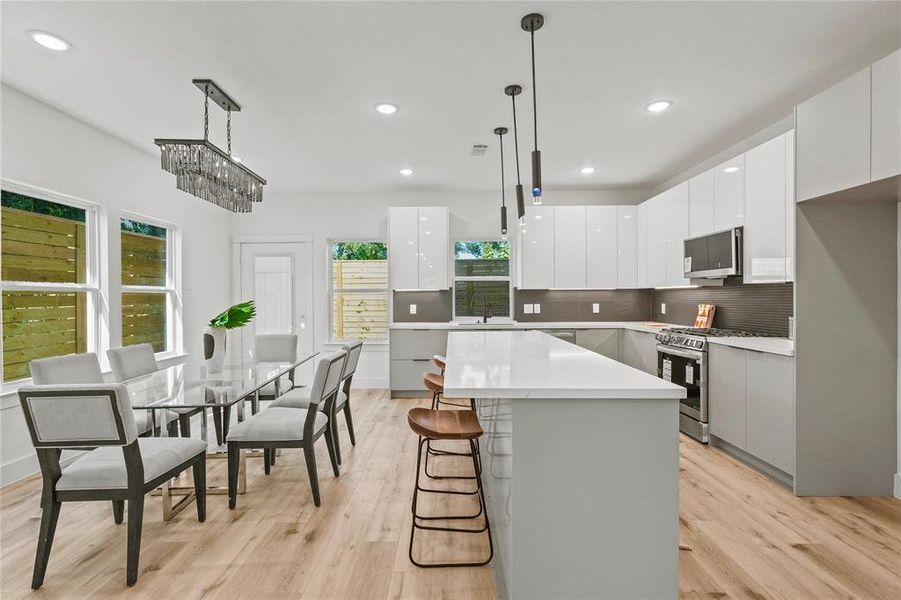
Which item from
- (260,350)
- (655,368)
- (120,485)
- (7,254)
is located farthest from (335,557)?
(655,368)

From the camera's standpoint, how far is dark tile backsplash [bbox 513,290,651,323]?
19.1 ft

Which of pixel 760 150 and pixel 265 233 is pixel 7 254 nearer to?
pixel 265 233

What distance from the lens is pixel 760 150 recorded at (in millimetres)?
3223

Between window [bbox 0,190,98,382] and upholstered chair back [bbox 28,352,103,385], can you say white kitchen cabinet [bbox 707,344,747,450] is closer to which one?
upholstered chair back [bbox 28,352,103,385]

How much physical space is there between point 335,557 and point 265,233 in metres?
4.78

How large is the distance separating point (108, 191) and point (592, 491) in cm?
A: 447

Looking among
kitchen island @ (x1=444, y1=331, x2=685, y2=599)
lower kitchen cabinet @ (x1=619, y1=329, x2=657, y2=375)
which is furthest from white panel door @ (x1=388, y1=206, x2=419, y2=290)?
kitchen island @ (x1=444, y1=331, x2=685, y2=599)

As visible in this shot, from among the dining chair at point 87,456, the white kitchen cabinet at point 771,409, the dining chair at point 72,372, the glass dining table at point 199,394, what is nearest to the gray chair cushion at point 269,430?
the glass dining table at point 199,394

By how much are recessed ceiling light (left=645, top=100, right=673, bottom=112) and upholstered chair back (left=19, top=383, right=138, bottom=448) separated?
3638mm

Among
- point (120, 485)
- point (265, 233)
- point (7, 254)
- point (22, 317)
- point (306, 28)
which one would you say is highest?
point (306, 28)

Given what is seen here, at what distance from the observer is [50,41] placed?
2404mm

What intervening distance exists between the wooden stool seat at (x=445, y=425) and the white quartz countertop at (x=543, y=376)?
293 mm

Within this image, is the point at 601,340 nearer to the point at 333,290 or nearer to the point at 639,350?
the point at 639,350

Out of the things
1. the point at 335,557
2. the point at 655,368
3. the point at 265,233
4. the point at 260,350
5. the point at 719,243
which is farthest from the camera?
the point at 265,233
